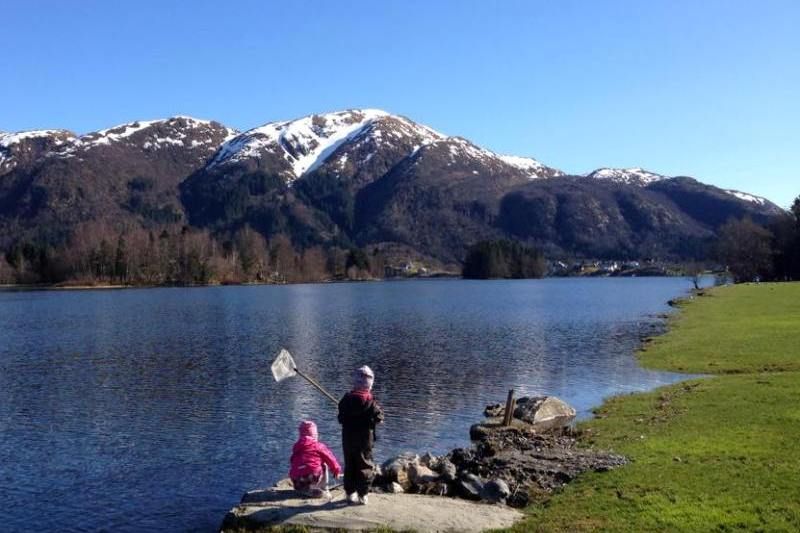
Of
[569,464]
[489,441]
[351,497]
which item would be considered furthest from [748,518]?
[489,441]

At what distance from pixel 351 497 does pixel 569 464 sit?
8.12 meters

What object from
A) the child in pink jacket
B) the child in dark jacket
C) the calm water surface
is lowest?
the calm water surface

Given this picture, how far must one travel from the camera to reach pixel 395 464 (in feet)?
75.0

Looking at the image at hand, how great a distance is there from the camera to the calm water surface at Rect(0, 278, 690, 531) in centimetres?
2514

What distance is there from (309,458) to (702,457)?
39.7ft

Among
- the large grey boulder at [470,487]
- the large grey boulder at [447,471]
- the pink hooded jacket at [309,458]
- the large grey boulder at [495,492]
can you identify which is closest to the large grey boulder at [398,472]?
the large grey boulder at [447,471]

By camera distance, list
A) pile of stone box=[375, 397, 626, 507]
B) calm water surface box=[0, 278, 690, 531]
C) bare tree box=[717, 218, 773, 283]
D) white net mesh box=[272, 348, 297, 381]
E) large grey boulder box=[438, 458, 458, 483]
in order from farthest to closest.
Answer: bare tree box=[717, 218, 773, 283] → calm water surface box=[0, 278, 690, 531] → white net mesh box=[272, 348, 297, 381] → large grey boulder box=[438, 458, 458, 483] → pile of stone box=[375, 397, 626, 507]

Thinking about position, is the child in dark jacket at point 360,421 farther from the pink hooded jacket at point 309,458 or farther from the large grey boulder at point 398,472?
the large grey boulder at point 398,472

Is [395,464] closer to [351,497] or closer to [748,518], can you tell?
[351,497]

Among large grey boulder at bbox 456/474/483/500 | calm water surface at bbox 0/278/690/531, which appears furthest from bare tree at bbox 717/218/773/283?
large grey boulder at bbox 456/474/483/500

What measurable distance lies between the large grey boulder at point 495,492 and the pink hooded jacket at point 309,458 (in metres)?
4.32

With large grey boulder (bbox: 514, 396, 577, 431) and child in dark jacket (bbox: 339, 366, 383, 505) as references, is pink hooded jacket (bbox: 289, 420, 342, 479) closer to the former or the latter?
child in dark jacket (bbox: 339, 366, 383, 505)

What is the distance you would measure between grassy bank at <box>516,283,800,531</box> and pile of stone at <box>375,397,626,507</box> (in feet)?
3.24

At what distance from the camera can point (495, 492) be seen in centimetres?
2039
